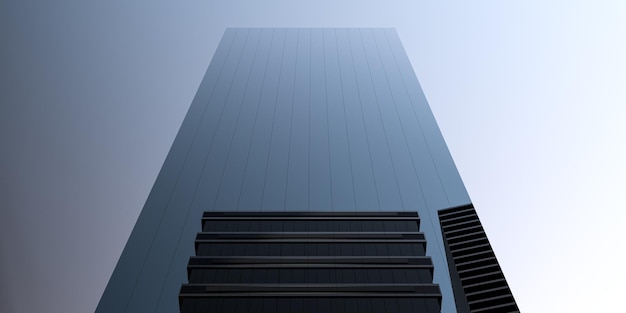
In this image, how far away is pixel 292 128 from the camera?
4506cm

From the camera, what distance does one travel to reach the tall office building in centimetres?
2861

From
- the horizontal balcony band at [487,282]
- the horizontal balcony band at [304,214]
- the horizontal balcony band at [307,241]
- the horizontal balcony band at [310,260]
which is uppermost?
the horizontal balcony band at [304,214]

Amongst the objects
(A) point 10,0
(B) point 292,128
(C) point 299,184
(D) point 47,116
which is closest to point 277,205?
(C) point 299,184

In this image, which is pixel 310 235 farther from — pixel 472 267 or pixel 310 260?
pixel 472 267

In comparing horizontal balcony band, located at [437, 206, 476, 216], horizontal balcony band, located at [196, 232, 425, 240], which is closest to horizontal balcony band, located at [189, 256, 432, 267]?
horizontal balcony band, located at [196, 232, 425, 240]

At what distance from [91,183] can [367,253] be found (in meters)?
18.9

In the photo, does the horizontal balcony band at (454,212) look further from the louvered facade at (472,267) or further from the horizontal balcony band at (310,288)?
the horizontal balcony band at (310,288)

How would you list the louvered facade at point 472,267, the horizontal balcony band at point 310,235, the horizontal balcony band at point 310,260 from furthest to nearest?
1. the horizontal balcony band at point 310,235
2. the horizontal balcony band at point 310,260
3. the louvered facade at point 472,267

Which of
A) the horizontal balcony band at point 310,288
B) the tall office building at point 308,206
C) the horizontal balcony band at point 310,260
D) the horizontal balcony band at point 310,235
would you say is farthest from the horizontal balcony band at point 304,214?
the horizontal balcony band at point 310,288

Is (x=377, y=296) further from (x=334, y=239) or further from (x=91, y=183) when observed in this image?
(x=91, y=183)

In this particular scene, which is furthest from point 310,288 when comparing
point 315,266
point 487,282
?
point 487,282

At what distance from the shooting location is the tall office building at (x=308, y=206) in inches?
1126

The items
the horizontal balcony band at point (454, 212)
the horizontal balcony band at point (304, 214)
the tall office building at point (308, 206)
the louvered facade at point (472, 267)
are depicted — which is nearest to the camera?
the tall office building at point (308, 206)

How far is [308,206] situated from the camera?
3597cm
